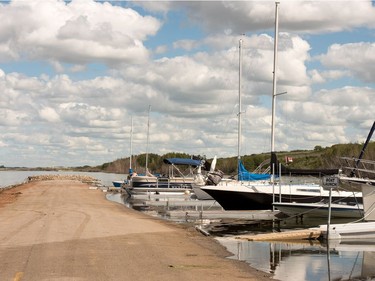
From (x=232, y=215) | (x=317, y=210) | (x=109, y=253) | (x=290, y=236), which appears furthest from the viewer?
(x=232, y=215)

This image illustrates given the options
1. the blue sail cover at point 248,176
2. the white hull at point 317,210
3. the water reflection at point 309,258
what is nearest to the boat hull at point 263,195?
the white hull at point 317,210

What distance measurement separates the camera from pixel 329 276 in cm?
1524

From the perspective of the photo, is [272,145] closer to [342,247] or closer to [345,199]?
[345,199]

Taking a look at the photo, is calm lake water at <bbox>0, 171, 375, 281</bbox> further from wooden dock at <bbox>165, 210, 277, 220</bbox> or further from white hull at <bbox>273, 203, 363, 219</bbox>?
wooden dock at <bbox>165, 210, 277, 220</bbox>

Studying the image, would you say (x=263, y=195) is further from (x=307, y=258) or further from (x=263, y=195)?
(x=307, y=258)

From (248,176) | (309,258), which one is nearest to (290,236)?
(309,258)

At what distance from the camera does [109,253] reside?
16.8m

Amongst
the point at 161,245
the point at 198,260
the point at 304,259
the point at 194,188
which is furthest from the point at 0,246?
the point at 194,188

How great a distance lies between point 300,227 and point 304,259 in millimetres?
10818

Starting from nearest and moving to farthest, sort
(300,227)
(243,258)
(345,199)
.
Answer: (243,258) → (300,227) → (345,199)

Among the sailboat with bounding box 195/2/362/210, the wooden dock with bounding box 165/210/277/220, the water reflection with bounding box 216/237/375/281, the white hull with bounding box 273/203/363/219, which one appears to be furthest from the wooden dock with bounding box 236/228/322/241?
the sailboat with bounding box 195/2/362/210

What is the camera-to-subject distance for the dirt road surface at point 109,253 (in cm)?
1359

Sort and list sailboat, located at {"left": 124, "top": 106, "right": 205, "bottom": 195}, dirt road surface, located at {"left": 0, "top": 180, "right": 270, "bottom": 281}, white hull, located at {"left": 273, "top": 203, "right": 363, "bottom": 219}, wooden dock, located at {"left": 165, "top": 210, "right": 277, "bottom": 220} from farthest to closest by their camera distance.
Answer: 1. sailboat, located at {"left": 124, "top": 106, "right": 205, "bottom": 195}
2. wooden dock, located at {"left": 165, "top": 210, "right": 277, "bottom": 220}
3. white hull, located at {"left": 273, "top": 203, "right": 363, "bottom": 219}
4. dirt road surface, located at {"left": 0, "top": 180, "right": 270, "bottom": 281}

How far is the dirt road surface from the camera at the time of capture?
13594 millimetres
